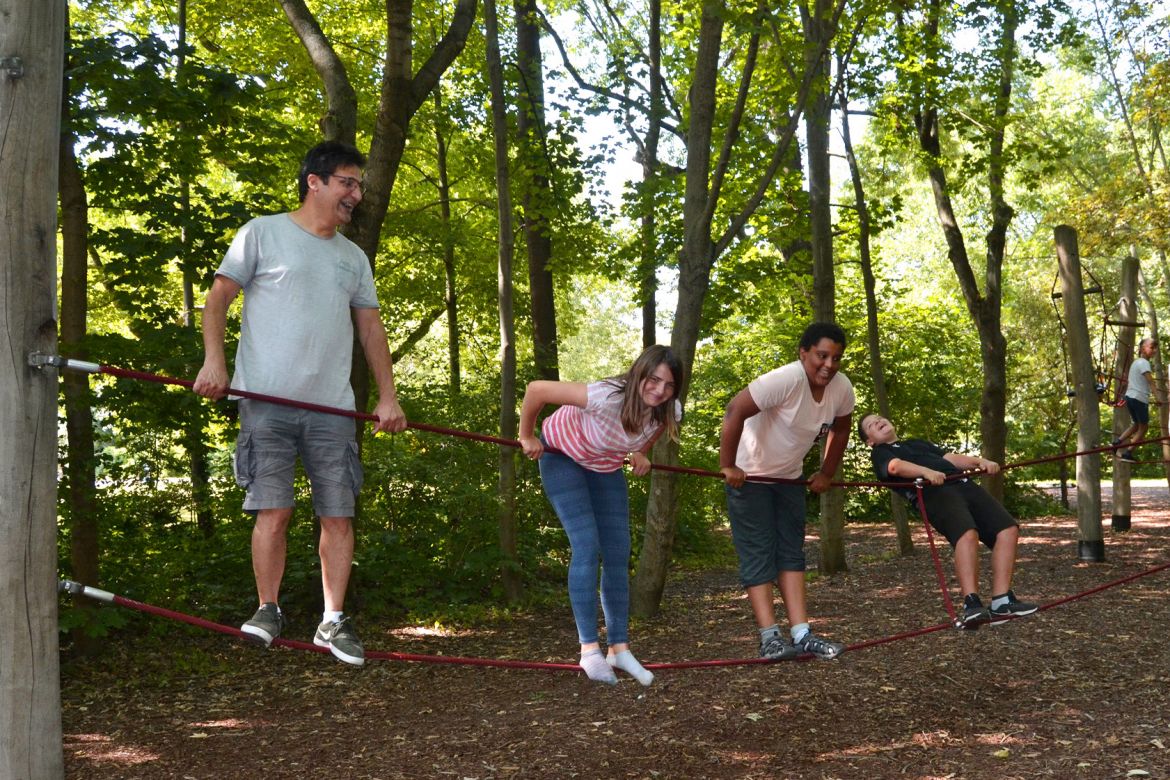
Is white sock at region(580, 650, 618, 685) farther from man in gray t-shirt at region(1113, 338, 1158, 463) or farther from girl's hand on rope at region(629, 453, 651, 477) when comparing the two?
man in gray t-shirt at region(1113, 338, 1158, 463)

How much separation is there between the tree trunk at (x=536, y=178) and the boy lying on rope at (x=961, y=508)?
637 centimetres

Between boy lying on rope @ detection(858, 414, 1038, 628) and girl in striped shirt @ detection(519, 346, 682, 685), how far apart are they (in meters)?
1.64

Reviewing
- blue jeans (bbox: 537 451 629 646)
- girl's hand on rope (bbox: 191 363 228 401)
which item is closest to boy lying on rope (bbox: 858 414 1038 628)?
blue jeans (bbox: 537 451 629 646)

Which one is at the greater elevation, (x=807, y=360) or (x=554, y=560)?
(x=807, y=360)

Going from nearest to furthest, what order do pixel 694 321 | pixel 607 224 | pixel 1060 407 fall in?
pixel 694 321 < pixel 607 224 < pixel 1060 407

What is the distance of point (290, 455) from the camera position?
3717 mm

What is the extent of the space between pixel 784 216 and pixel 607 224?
221 centimetres

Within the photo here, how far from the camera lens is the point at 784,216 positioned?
12.2 meters

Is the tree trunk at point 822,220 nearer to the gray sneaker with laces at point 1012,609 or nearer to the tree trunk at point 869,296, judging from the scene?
the tree trunk at point 869,296

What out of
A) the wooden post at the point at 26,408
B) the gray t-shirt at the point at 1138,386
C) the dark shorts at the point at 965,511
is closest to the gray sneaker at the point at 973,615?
the dark shorts at the point at 965,511

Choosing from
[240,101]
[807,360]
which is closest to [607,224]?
[240,101]

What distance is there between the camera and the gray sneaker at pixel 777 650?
4.83 meters

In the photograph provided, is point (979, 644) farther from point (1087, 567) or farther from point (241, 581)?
point (241, 581)

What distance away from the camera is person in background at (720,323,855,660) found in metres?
4.73
